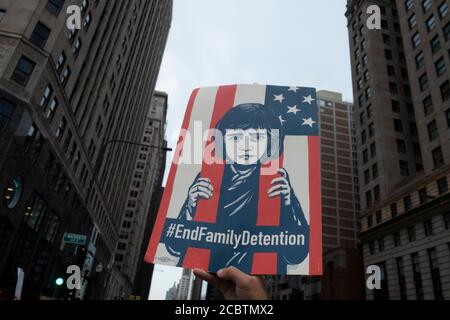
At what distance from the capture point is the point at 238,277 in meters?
3.35

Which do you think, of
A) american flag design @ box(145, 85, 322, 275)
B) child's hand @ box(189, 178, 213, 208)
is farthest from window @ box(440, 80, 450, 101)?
child's hand @ box(189, 178, 213, 208)

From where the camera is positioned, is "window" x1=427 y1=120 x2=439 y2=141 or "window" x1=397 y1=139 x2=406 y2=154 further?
"window" x1=397 y1=139 x2=406 y2=154

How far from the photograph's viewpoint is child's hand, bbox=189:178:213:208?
4062 mm

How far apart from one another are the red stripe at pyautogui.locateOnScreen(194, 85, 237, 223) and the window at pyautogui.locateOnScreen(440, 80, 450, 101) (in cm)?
4295

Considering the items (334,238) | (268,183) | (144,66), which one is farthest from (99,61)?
(334,238)

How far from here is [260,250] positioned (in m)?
3.64

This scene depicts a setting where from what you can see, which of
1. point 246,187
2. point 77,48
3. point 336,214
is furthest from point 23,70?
point 336,214

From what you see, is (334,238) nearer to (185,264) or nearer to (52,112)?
(52,112)

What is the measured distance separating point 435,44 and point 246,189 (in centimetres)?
4880

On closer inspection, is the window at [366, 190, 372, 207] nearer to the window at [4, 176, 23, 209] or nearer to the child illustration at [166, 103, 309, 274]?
the window at [4, 176, 23, 209]

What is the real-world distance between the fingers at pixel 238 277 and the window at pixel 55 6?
35.6 meters

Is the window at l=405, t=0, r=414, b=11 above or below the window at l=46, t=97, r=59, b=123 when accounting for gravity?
above

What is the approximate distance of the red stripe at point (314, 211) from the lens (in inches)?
139

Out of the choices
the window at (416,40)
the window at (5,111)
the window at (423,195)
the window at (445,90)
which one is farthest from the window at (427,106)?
the window at (5,111)
